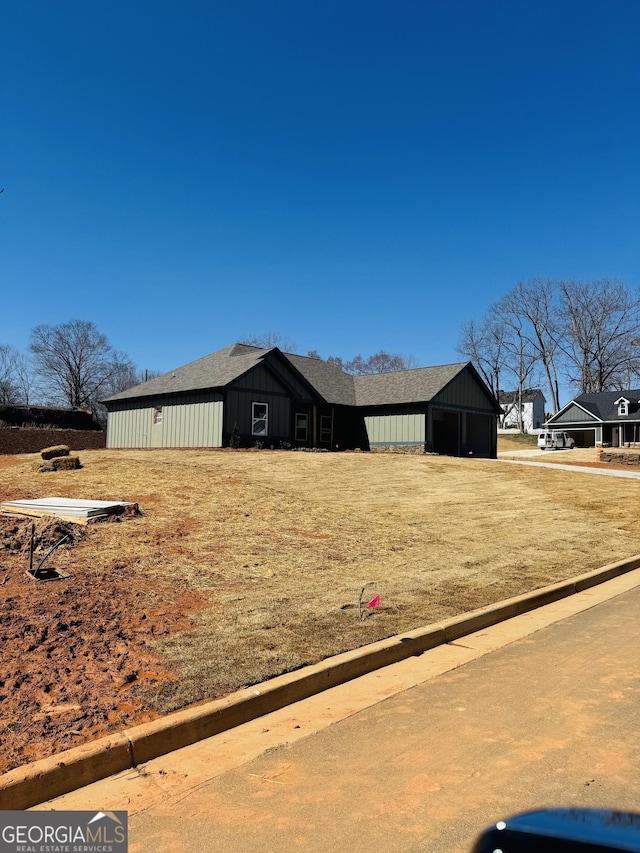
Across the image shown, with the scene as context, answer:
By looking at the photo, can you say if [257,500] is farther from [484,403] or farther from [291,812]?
[484,403]

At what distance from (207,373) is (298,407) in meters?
5.04

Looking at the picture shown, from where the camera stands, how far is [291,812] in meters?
3.49

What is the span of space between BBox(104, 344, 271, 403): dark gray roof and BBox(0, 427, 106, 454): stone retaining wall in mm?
5863

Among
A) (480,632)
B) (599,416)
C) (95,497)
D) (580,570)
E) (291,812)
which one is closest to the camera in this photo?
(291,812)

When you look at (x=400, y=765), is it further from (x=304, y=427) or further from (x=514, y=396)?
(x=514, y=396)

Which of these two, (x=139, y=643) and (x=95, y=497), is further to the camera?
(x=95, y=497)

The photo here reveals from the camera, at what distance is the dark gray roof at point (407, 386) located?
111 feet

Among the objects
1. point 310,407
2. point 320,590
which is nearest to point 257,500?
point 320,590

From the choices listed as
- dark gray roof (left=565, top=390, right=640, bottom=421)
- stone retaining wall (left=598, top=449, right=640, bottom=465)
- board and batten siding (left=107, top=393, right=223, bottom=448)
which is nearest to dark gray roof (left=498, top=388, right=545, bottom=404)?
dark gray roof (left=565, top=390, right=640, bottom=421)

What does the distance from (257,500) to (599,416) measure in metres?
57.1

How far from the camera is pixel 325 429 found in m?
34.5

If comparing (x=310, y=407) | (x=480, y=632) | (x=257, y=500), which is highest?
(x=310, y=407)

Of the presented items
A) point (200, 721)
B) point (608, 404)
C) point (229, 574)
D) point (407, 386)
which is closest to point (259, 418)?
point (407, 386)

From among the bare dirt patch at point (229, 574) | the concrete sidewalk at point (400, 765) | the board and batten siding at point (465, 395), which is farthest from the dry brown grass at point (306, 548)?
the board and batten siding at point (465, 395)
